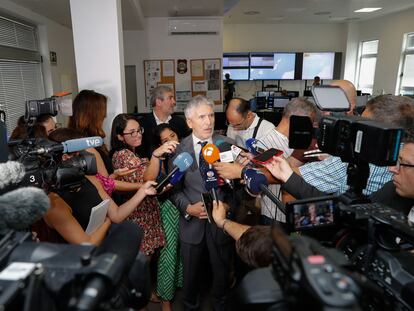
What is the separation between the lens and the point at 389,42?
7945 mm

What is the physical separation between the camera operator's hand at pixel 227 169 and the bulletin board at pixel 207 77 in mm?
4912

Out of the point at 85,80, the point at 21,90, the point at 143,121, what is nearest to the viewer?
the point at 85,80

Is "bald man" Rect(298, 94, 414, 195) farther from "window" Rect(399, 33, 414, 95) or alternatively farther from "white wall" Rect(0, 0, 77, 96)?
"window" Rect(399, 33, 414, 95)

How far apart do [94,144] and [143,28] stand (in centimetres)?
556

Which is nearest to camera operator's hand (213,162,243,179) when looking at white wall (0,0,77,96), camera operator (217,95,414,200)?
camera operator (217,95,414,200)

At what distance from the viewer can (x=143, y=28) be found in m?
6.00

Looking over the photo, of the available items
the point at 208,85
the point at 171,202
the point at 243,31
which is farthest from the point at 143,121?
the point at 243,31

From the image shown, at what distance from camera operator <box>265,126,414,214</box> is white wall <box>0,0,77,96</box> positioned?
383 cm

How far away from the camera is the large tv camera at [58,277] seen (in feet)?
1.43

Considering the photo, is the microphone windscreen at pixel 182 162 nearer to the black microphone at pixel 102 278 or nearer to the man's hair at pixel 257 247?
the man's hair at pixel 257 247

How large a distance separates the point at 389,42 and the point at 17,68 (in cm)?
833

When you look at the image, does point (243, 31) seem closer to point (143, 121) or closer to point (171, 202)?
point (143, 121)

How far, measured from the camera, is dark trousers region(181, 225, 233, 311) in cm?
185

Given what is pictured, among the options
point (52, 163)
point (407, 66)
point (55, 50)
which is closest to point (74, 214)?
point (52, 163)
